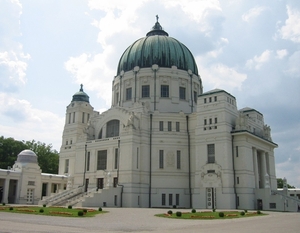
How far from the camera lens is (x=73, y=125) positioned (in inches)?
2859

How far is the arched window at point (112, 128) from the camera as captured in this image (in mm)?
61406

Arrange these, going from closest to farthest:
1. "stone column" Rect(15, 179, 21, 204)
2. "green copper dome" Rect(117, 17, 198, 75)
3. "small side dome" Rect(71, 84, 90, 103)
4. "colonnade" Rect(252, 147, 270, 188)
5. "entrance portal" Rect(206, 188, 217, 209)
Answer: "entrance portal" Rect(206, 188, 217, 209) → "colonnade" Rect(252, 147, 270, 188) → "stone column" Rect(15, 179, 21, 204) → "green copper dome" Rect(117, 17, 198, 75) → "small side dome" Rect(71, 84, 90, 103)

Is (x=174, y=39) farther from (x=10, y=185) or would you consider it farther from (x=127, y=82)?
(x=10, y=185)

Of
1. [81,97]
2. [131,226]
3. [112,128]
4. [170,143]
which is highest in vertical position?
[81,97]

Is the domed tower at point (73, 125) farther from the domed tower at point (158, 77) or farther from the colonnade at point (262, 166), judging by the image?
the colonnade at point (262, 166)

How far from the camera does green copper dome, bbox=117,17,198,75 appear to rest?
218 feet

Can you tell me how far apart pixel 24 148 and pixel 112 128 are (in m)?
34.8

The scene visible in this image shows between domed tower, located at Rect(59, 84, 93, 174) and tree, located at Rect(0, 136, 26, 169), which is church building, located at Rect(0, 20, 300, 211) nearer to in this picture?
domed tower, located at Rect(59, 84, 93, 174)

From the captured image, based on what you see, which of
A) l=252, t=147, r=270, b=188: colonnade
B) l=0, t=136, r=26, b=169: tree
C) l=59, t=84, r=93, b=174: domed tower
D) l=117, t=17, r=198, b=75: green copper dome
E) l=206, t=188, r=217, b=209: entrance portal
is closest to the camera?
l=206, t=188, r=217, b=209: entrance portal

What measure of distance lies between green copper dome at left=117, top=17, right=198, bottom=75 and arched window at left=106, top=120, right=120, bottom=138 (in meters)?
12.4

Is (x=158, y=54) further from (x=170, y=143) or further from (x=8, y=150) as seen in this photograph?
(x=8, y=150)

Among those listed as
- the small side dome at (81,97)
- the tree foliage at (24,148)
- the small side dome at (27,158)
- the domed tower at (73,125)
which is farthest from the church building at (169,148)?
the tree foliage at (24,148)

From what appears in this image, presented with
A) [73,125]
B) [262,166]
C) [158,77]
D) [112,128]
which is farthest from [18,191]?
[262,166]

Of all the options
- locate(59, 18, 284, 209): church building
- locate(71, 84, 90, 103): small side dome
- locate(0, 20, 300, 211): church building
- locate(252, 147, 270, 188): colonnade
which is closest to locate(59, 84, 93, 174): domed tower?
locate(71, 84, 90, 103): small side dome
